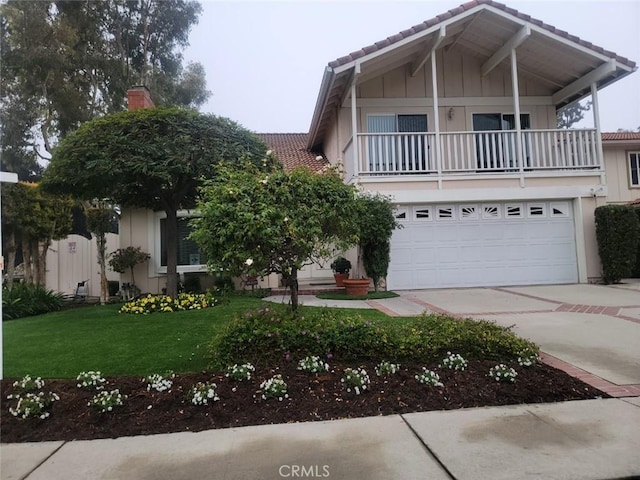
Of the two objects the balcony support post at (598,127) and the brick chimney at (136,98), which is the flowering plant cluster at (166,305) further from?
the balcony support post at (598,127)

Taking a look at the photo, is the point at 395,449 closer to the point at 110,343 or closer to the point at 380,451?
the point at 380,451

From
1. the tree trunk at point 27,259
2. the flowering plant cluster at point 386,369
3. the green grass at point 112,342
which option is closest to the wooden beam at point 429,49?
the green grass at point 112,342

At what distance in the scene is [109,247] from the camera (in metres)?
12.8

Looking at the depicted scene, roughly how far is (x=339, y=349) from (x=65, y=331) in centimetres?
481

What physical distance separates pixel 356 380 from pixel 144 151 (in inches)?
226

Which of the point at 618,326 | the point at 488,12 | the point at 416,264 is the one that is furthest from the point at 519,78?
the point at 618,326

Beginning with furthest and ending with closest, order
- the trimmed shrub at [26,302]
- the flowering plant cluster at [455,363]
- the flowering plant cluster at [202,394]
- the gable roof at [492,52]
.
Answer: the gable roof at [492,52] → the trimmed shrub at [26,302] → the flowering plant cluster at [455,363] → the flowering plant cluster at [202,394]

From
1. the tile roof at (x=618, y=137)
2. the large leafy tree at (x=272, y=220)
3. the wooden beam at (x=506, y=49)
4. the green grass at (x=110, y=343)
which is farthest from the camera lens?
the tile roof at (x=618, y=137)

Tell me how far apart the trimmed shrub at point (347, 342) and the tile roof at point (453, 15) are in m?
7.78

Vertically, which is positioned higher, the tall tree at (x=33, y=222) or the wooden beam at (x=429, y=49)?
the wooden beam at (x=429, y=49)

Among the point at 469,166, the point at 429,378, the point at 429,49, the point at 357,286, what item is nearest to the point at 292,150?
the point at 429,49

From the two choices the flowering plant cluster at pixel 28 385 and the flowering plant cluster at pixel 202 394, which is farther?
the flowering plant cluster at pixel 28 385

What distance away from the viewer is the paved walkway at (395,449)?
2.71 meters

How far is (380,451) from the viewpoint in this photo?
2961 mm
